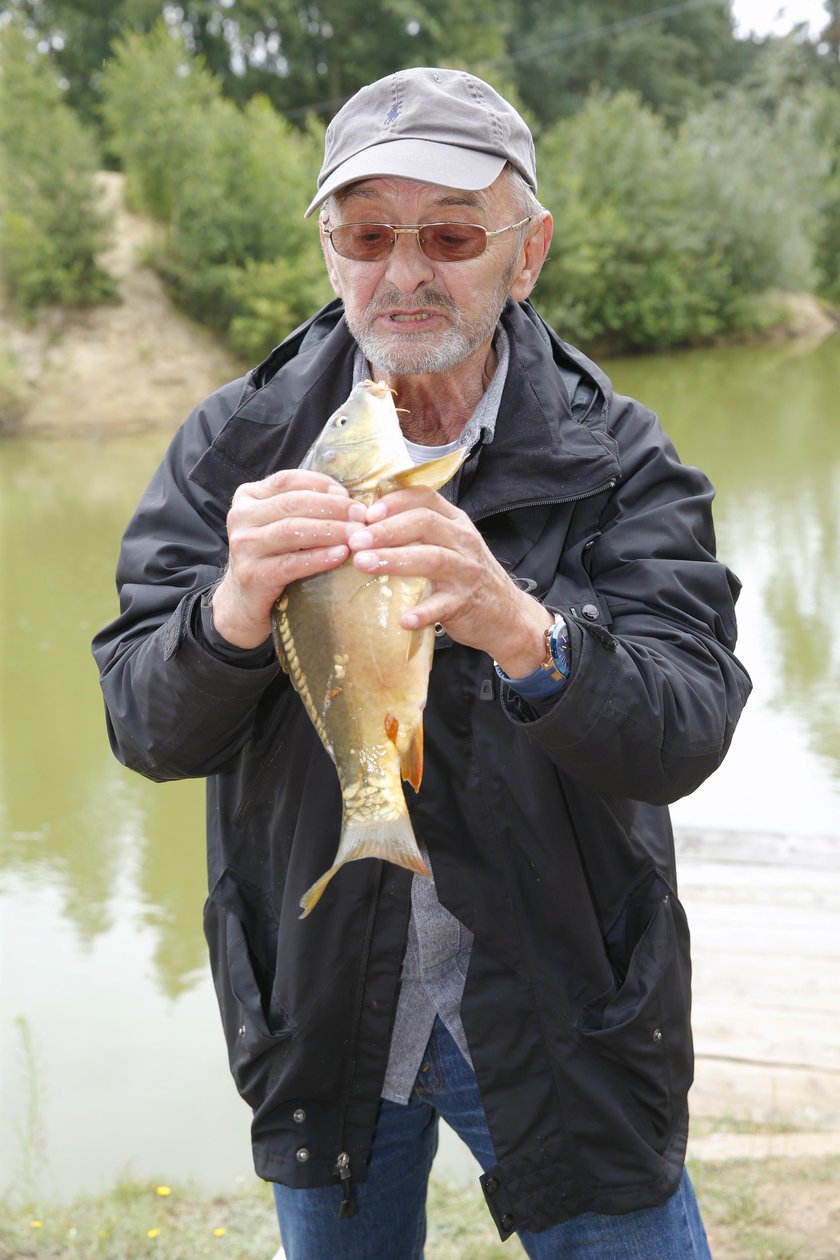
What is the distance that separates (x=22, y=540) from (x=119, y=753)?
11566 mm

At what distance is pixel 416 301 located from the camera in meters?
2.30

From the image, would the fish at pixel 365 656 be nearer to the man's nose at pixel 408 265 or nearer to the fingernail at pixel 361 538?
the fingernail at pixel 361 538

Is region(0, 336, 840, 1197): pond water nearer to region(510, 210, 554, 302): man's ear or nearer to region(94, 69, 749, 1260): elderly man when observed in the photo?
region(94, 69, 749, 1260): elderly man

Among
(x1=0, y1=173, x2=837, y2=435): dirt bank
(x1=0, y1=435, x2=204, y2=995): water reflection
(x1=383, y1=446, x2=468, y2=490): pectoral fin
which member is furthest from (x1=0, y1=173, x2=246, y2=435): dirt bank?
(x1=383, y1=446, x2=468, y2=490): pectoral fin

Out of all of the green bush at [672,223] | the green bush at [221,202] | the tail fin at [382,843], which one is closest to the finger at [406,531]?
the tail fin at [382,843]

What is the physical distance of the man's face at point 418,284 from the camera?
7.48ft

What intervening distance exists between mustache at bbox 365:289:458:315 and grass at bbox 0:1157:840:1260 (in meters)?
2.40

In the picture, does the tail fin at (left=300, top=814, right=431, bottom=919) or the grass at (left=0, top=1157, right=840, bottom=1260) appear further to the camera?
the grass at (left=0, top=1157, right=840, bottom=1260)

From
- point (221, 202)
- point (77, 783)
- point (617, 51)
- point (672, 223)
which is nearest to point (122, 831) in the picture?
point (77, 783)

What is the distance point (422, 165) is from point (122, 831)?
5.32 metres

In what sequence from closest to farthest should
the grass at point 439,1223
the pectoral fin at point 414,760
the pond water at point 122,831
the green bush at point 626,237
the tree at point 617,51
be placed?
Answer: 1. the pectoral fin at point 414,760
2. the grass at point 439,1223
3. the pond water at point 122,831
4. the green bush at point 626,237
5. the tree at point 617,51

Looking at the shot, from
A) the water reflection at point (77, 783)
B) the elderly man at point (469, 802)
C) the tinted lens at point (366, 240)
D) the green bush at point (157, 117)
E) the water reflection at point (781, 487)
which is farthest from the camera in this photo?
the green bush at point (157, 117)

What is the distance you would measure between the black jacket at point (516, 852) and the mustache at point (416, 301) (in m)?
0.20

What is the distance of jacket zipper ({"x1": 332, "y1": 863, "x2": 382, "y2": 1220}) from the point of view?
7.27ft
